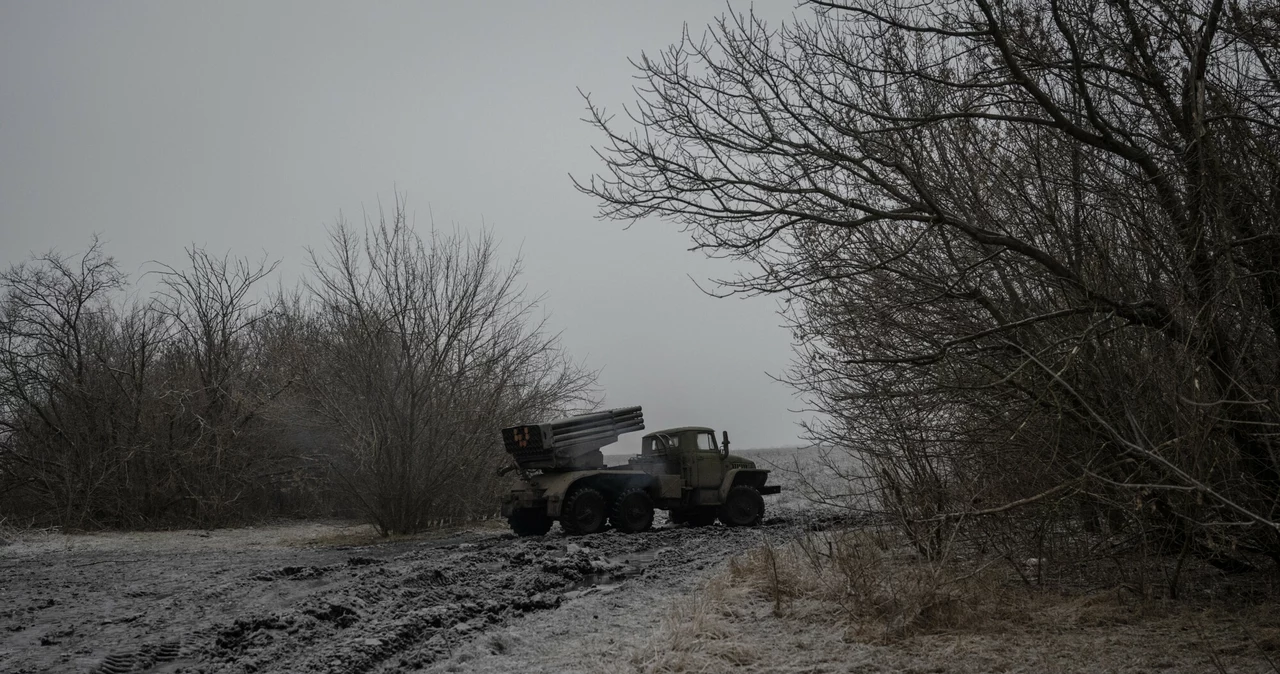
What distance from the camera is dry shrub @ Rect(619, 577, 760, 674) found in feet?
18.3

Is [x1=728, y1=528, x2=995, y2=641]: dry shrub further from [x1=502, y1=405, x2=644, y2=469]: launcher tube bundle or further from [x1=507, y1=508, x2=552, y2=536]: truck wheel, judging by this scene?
[x1=507, y1=508, x2=552, y2=536]: truck wheel

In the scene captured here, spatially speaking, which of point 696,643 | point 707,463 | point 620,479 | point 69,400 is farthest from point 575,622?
point 69,400

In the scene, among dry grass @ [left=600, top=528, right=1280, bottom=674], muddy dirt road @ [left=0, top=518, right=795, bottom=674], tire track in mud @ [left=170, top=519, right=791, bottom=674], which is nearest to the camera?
dry grass @ [left=600, top=528, right=1280, bottom=674]

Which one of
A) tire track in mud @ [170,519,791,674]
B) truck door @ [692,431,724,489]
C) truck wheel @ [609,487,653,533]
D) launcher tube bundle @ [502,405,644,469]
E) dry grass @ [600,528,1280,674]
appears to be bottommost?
dry grass @ [600,528,1280,674]

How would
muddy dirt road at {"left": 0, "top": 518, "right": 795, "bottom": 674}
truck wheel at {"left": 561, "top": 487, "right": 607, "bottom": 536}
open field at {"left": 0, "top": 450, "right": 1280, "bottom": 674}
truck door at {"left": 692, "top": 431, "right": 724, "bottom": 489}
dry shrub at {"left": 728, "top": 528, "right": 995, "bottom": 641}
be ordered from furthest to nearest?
1. truck door at {"left": 692, "top": 431, "right": 724, "bottom": 489}
2. truck wheel at {"left": 561, "top": 487, "right": 607, "bottom": 536}
3. muddy dirt road at {"left": 0, "top": 518, "right": 795, "bottom": 674}
4. dry shrub at {"left": 728, "top": 528, "right": 995, "bottom": 641}
5. open field at {"left": 0, "top": 450, "right": 1280, "bottom": 674}

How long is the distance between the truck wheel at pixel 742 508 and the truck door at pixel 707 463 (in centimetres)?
40

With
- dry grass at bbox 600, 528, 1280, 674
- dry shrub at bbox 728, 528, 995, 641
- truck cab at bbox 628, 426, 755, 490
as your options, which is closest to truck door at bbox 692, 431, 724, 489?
truck cab at bbox 628, 426, 755, 490

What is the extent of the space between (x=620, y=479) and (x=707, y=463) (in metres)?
1.81

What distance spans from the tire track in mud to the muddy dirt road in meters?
0.02

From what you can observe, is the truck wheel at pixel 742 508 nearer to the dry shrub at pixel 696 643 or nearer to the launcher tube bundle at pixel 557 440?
the launcher tube bundle at pixel 557 440

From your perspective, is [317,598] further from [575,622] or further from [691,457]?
[691,457]

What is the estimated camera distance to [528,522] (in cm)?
1703

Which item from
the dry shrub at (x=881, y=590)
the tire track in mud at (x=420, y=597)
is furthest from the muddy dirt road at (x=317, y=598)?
the dry shrub at (x=881, y=590)

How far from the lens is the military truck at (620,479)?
1636 centimetres
